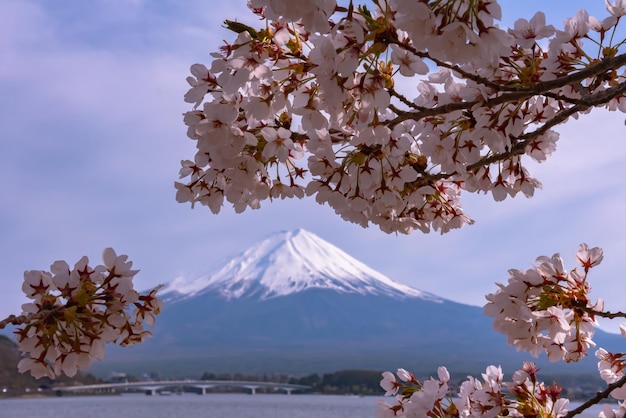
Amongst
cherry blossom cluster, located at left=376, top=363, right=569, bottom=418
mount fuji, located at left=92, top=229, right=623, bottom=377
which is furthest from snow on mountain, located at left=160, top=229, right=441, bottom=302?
cherry blossom cluster, located at left=376, top=363, right=569, bottom=418

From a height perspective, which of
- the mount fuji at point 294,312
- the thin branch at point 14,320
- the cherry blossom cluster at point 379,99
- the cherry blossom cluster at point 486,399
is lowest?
the cherry blossom cluster at point 486,399

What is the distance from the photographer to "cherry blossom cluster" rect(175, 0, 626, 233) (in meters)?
1.37

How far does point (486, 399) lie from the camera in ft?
7.09

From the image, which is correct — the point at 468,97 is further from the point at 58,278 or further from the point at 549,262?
the point at 58,278

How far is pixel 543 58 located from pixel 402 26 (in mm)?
904

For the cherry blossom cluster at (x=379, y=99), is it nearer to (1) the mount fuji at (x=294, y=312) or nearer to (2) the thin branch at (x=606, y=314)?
(2) the thin branch at (x=606, y=314)

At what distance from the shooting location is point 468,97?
6.07 feet

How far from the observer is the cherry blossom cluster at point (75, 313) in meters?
1.55

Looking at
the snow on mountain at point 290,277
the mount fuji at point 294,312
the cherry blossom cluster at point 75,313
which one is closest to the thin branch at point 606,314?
the cherry blossom cluster at point 75,313

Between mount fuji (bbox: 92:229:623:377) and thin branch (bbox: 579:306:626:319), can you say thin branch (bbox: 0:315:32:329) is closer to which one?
thin branch (bbox: 579:306:626:319)

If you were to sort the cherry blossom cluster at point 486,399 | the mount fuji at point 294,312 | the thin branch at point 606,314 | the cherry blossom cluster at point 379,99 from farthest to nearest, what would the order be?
the mount fuji at point 294,312, the cherry blossom cluster at point 486,399, the thin branch at point 606,314, the cherry blossom cluster at point 379,99

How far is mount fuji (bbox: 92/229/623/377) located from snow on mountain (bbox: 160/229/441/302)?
0.74 ft

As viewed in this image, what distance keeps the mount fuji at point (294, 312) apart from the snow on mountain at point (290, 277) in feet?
0.74

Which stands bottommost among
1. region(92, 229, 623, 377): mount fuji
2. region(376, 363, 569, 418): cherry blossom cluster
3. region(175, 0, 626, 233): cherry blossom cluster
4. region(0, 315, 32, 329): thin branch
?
region(376, 363, 569, 418): cherry blossom cluster
